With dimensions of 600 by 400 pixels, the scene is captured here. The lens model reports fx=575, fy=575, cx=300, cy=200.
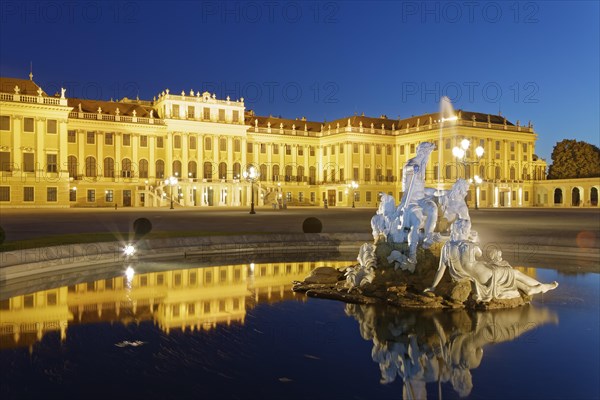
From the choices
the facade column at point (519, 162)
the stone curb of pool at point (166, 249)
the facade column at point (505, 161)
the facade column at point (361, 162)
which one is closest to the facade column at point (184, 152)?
the facade column at point (361, 162)

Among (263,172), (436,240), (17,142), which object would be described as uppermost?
(17,142)

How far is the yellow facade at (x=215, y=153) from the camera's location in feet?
192

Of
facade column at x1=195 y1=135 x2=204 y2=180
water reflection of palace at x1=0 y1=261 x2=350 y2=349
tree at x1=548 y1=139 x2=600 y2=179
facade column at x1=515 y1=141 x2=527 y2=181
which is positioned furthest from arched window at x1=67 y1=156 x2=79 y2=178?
tree at x1=548 y1=139 x2=600 y2=179

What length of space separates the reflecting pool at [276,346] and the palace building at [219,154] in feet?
158

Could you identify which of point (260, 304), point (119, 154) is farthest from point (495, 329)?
point (119, 154)

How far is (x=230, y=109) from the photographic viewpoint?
248 ft

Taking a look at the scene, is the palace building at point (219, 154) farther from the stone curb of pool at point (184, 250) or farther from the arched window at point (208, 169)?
the stone curb of pool at point (184, 250)

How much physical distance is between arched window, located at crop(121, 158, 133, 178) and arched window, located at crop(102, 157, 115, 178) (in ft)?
3.96

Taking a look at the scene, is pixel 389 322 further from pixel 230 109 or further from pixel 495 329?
pixel 230 109

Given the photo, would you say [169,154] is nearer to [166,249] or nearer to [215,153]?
[215,153]

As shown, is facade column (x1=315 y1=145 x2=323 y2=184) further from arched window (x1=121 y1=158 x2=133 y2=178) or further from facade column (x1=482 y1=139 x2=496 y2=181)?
arched window (x1=121 y1=158 x2=133 y2=178)

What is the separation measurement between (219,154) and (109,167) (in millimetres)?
14093

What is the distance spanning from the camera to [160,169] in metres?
71.1

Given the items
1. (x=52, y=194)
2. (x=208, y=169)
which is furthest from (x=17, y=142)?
(x=208, y=169)
